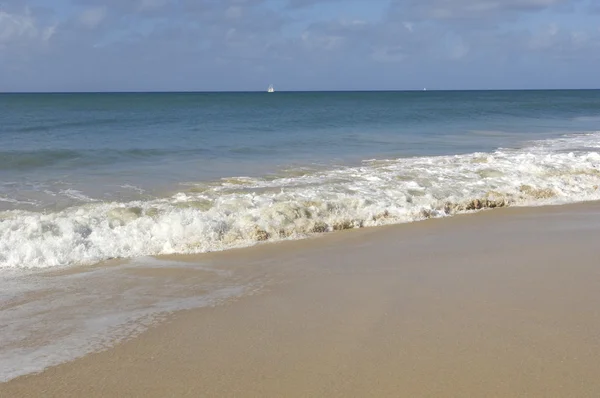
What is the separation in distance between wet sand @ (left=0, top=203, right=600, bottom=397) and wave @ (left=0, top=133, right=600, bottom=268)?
35.4 inches

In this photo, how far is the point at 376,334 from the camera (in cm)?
430

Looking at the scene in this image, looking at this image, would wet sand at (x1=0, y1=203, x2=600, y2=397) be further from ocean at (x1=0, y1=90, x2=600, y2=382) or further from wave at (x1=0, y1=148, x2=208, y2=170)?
wave at (x1=0, y1=148, x2=208, y2=170)

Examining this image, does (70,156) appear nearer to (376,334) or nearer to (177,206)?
(177,206)

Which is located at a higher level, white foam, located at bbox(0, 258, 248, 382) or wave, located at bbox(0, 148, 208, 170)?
wave, located at bbox(0, 148, 208, 170)

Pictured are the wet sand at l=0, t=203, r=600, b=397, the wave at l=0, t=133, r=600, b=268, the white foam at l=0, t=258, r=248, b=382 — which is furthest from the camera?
the wave at l=0, t=133, r=600, b=268

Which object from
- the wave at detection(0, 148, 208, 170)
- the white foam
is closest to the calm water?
the wave at detection(0, 148, 208, 170)

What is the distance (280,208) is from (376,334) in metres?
4.02

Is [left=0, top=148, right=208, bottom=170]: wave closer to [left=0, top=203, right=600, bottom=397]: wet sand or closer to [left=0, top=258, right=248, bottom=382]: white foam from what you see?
[left=0, top=258, right=248, bottom=382]: white foam

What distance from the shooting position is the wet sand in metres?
3.60

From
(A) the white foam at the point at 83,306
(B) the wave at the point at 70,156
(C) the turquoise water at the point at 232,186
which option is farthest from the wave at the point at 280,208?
(B) the wave at the point at 70,156

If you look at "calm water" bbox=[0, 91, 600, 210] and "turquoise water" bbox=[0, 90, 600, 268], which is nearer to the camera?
"turquoise water" bbox=[0, 90, 600, 268]

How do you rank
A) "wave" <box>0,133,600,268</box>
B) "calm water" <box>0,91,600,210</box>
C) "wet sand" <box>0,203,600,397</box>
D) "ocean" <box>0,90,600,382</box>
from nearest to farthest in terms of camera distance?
"wet sand" <box>0,203,600,397</box>
"ocean" <box>0,90,600,382</box>
"wave" <box>0,133,600,268</box>
"calm water" <box>0,91,600,210</box>

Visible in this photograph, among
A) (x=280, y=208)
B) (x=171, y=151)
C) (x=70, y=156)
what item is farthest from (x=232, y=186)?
(x=171, y=151)

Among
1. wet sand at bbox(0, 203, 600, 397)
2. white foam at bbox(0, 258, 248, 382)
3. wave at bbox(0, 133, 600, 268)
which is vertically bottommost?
wet sand at bbox(0, 203, 600, 397)
